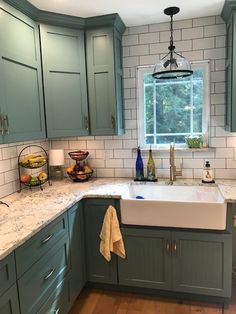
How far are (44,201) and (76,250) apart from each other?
475 mm

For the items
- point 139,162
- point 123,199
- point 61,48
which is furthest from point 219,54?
point 123,199

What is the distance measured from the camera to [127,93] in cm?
278

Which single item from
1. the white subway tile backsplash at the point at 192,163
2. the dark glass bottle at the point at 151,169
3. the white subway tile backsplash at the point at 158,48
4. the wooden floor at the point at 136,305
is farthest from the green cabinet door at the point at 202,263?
the white subway tile backsplash at the point at 158,48

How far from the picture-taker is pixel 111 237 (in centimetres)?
221

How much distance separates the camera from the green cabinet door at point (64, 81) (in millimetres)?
2346

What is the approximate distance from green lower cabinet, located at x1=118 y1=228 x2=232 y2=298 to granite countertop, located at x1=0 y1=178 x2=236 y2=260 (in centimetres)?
37

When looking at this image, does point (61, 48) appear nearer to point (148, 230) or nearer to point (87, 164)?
point (87, 164)

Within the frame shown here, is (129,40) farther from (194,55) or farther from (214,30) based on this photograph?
(214,30)

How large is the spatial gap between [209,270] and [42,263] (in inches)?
50.4

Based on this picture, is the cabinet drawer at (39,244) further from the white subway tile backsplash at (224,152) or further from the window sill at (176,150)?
the white subway tile backsplash at (224,152)

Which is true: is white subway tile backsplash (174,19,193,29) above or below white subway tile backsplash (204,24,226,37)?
above

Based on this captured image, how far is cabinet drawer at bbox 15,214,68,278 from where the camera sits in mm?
1465

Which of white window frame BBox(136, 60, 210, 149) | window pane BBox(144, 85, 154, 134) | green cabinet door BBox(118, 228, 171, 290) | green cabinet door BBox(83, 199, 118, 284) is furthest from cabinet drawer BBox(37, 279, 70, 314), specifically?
window pane BBox(144, 85, 154, 134)

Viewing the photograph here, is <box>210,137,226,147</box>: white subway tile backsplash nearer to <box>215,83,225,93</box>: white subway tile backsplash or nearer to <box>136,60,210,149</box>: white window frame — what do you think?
<box>136,60,210,149</box>: white window frame
